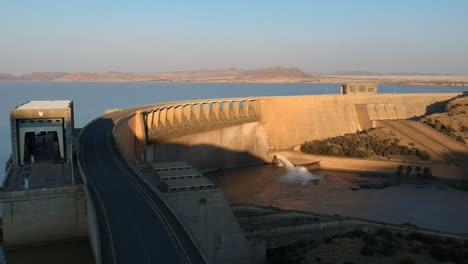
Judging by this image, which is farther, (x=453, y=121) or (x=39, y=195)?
(x=453, y=121)

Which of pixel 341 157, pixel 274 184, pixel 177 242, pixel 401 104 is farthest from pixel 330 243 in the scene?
pixel 401 104

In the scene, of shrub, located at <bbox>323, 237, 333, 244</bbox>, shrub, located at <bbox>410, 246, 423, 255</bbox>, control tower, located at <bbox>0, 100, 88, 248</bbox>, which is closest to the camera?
control tower, located at <bbox>0, 100, 88, 248</bbox>

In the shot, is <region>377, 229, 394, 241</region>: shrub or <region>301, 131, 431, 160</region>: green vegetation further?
<region>301, 131, 431, 160</region>: green vegetation

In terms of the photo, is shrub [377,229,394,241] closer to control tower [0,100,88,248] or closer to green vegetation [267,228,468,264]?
green vegetation [267,228,468,264]

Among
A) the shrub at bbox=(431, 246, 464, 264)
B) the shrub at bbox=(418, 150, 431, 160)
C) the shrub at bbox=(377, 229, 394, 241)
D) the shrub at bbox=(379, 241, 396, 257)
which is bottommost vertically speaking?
the shrub at bbox=(418, 150, 431, 160)

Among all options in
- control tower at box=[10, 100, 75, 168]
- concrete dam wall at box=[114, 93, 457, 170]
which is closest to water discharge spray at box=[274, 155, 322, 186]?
concrete dam wall at box=[114, 93, 457, 170]

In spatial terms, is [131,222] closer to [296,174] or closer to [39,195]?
[39,195]

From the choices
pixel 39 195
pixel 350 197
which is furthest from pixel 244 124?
pixel 39 195
